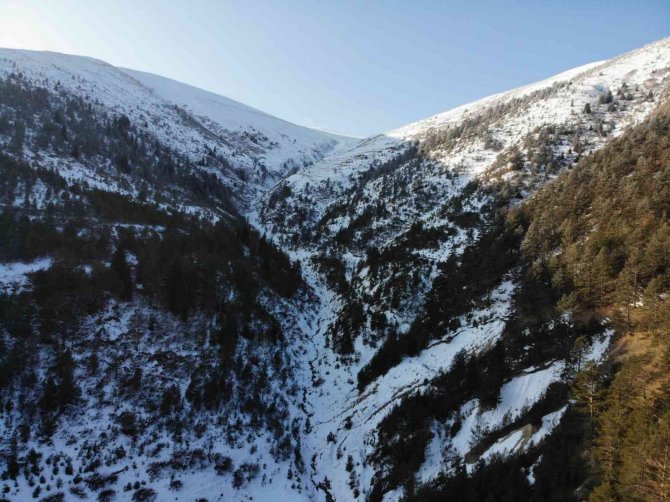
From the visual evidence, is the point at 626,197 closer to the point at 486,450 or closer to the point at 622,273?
the point at 622,273

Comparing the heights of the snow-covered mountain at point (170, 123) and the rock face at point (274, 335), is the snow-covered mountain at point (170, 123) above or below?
above

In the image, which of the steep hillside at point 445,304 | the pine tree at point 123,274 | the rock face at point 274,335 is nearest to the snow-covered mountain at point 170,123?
the rock face at point 274,335

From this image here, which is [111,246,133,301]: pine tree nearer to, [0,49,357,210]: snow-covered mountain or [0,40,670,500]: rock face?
[0,40,670,500]: rock face

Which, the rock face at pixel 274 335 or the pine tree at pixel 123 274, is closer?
the rock face at pixel 274 335

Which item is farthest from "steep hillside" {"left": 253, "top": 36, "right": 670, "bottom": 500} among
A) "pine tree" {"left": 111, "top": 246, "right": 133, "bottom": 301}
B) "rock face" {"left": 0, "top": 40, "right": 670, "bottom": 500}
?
"pine tree" {"left": 111, "top": 246, "right": 133, "bottom": 301}

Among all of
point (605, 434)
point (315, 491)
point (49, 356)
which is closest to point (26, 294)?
point (49, 356)

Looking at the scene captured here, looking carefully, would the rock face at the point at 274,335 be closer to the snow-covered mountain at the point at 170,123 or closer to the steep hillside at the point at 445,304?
the steep hillside at the point at 445,304

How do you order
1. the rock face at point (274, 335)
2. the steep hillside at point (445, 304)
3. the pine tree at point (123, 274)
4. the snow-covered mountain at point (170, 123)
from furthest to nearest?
the snow-covered mountain at point (170, 123) < the pine tree at point (123, 274) < the rock face at point (274, 335) < the steep hillside at point (445, 304)

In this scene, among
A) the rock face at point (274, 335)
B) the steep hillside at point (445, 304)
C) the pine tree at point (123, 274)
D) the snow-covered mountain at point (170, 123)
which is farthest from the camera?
the snow-covered mountain at point (170, 123)

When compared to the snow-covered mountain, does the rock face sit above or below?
below
